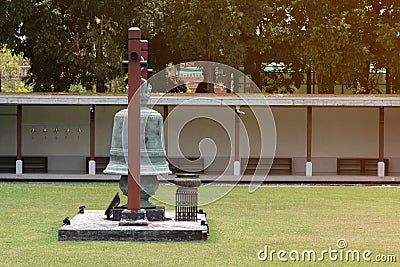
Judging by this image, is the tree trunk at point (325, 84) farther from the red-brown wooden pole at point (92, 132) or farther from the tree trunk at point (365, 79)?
the red-brown wooden pole at point (92, 132)

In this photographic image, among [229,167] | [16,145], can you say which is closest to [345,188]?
[229,167]

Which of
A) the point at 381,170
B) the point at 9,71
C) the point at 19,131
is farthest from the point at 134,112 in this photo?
the point at 9,71

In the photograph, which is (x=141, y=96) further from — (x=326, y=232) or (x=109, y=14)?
(x=109, y=14)

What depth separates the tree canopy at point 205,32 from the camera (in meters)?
34.1

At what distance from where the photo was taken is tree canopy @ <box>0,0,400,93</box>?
34.1 meters

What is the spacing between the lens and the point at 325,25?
114 ft

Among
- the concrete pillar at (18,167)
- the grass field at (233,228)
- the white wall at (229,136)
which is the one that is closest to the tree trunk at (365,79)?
the white wall at (229,136)

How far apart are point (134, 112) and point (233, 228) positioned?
3342 mm

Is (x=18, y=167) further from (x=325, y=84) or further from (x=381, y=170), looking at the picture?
(x=325, y=84)

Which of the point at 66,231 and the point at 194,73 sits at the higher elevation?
the point at 194,73

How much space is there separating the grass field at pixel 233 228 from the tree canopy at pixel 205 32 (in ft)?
34.1

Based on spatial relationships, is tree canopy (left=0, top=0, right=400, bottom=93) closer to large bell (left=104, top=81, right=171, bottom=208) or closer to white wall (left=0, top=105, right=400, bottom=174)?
white wall (left=0, top=105, right=400, bottom=174)

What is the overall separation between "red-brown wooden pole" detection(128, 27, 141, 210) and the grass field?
116 centimetres

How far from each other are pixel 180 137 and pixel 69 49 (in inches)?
246
